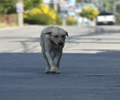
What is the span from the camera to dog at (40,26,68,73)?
911 cm

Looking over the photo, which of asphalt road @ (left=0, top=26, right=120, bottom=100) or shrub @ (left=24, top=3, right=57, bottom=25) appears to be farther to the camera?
shrub @ (left=24, top=3, right=57, bottom=25)

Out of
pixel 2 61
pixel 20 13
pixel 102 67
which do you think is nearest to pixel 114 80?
pixel 102 67

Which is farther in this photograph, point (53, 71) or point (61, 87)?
point (53, 71)

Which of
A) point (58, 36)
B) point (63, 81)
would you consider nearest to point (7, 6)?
point (58, 36)

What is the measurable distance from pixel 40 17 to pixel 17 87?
56.9m

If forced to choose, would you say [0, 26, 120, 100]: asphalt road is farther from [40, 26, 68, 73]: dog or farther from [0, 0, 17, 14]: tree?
[0, 0, 17, 14]: tree

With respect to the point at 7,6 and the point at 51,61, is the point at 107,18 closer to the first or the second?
the point at 7,6

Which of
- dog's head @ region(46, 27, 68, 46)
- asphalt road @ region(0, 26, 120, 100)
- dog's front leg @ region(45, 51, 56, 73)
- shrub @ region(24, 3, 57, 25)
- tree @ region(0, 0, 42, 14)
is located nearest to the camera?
asphalt road @ region(0, 26, 120, 100)

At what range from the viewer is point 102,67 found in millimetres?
11469

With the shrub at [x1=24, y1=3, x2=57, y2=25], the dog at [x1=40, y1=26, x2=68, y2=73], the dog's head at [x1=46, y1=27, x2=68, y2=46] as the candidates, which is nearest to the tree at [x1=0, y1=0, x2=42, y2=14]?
the shrub at [x1=24, y1=3, x2=57, y2=25]

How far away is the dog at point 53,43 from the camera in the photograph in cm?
Answer: 911

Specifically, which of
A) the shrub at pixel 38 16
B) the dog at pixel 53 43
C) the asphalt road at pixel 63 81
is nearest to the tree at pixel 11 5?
the shrub at pixel 38 16

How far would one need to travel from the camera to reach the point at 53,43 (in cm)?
948

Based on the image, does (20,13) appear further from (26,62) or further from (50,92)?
(50,92)
